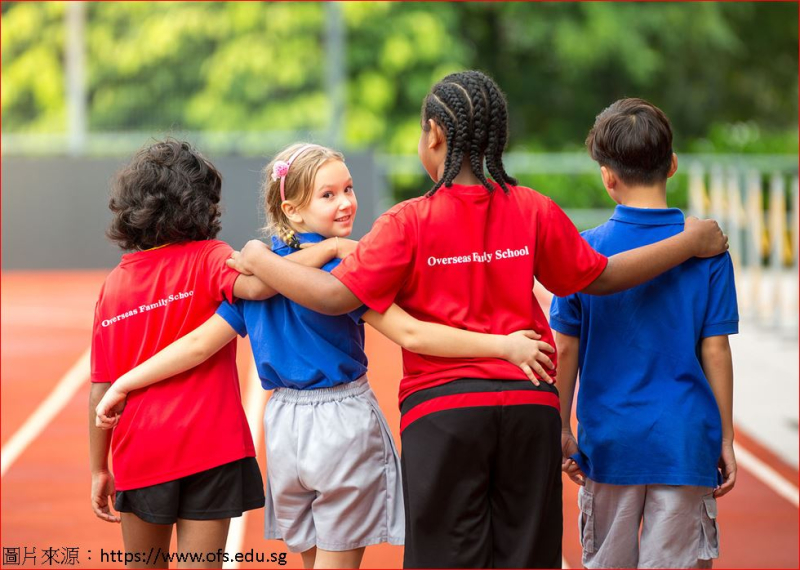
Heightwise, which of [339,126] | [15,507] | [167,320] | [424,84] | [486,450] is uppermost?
[424,84]

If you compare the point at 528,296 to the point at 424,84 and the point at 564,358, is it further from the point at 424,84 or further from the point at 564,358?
the point at 424,84

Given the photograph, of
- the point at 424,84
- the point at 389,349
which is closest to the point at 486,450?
the point at 389,349

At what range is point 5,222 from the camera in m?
18.2

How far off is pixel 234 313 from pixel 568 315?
0.96 meters

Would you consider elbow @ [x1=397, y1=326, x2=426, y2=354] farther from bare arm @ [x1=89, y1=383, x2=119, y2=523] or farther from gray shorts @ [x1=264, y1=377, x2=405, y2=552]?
bare arm @ [x1=89, y1=383, x2=119, y2=523]

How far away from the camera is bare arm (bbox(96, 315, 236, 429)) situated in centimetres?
306

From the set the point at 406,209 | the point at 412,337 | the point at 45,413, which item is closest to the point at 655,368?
the point at 412,337

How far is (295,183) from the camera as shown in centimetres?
310

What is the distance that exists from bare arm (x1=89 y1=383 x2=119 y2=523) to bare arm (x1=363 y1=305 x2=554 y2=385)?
0.94 meters

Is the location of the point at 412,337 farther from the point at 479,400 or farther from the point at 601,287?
the point at 601,287

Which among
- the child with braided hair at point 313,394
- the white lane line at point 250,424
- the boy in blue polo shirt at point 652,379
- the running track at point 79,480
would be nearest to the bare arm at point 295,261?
the child with braided hair at point 313,394

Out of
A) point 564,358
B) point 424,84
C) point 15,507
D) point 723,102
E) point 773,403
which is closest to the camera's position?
point 564,358

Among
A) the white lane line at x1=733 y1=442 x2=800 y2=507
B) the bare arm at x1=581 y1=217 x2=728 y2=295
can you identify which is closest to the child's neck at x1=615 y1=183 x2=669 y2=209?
the bare arm at x1=581 y1=217 x2=728 y2=295

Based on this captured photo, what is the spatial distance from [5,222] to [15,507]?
44.0 ft
